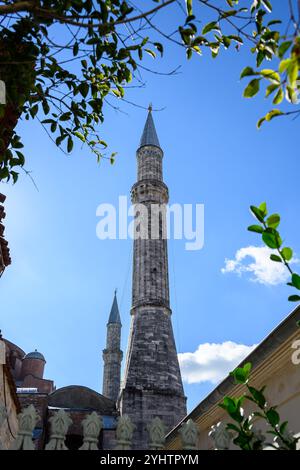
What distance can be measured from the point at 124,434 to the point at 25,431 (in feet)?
1.94

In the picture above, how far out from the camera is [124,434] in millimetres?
2699

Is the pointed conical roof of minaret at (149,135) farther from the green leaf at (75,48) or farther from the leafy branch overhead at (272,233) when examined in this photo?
the leafy branch overhead at (272,233)

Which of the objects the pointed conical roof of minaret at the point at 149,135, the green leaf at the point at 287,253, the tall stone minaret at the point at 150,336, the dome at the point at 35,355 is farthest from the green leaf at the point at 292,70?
the dome at the point at 35,355

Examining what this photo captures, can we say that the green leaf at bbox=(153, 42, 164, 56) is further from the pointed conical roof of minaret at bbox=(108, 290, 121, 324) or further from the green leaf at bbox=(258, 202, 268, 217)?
the pointed conical roof of minaret at bbox=(108, 290, 121, 324)

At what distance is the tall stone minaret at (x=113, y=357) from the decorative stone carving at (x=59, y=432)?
94.8 ft

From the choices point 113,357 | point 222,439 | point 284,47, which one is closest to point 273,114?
point 284,47

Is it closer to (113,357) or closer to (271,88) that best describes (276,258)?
(271,88)

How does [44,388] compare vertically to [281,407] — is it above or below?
above

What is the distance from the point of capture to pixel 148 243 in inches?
840

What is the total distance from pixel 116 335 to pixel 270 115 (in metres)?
34.6

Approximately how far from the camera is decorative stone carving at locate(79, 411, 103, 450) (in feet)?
8.66

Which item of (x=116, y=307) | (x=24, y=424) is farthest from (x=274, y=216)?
(x=116, y=307)

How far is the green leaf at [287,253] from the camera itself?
7.16 feet
